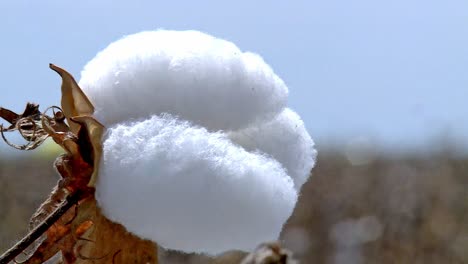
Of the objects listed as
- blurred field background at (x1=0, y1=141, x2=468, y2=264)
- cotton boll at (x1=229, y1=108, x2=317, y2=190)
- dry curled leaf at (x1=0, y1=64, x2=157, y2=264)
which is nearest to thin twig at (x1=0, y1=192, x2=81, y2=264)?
dry curled leaf at (x1=0, y1=64, x2=157, y2=264)

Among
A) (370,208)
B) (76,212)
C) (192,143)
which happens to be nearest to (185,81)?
(192,143)

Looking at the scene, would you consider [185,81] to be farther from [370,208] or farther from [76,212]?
[370,208]

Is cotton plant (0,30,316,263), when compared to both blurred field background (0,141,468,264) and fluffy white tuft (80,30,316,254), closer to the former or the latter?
fluffy white tuft (80,30,316,254)

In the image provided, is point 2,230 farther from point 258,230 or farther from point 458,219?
point 258,230

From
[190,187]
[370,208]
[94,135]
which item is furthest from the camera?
[370,208]

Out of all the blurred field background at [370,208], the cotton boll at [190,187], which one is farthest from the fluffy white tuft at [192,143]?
the blurred field background at [370,208]

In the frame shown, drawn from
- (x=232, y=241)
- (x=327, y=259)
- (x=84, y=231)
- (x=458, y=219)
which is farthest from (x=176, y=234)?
(x=458, y=219)

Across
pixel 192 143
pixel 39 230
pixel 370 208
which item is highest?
pixel 370 208
